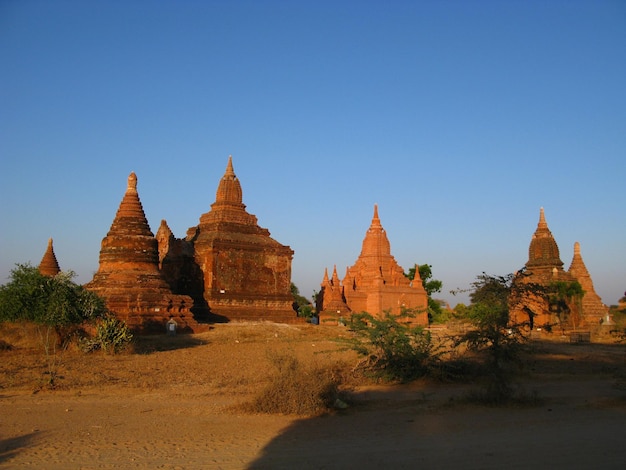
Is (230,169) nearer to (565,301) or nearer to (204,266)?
(204,266)

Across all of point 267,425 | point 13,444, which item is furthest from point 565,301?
point 13,444

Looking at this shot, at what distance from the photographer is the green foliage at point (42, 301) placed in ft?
45.7

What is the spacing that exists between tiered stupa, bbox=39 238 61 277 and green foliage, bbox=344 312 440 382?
26.1 meters

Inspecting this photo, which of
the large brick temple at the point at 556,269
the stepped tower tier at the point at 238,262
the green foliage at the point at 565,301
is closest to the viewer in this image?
the stepped tower tier at the point at 238,262

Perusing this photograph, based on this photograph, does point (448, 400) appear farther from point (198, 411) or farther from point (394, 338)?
point (198, 411)

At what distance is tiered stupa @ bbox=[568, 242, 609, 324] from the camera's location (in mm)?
36188

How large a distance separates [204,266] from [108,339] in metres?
13.1

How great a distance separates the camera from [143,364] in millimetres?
13094

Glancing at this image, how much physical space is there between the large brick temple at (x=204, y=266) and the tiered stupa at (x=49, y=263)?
7.04 m

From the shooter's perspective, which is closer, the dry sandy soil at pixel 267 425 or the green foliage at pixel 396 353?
the dry sandy soil at pixel 267 425

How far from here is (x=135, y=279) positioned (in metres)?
21.3

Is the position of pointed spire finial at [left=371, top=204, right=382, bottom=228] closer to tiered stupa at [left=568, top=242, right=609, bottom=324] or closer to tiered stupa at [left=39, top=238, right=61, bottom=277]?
tiered stupa at [left=568, top=242, right=609, bottom=324]

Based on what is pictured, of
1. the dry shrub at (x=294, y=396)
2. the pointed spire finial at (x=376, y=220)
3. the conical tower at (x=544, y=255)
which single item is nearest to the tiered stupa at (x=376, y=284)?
the pointed spire finial at (x=376, y=220)

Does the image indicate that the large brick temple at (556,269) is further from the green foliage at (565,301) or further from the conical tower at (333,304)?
the conical tower at (333,304)
